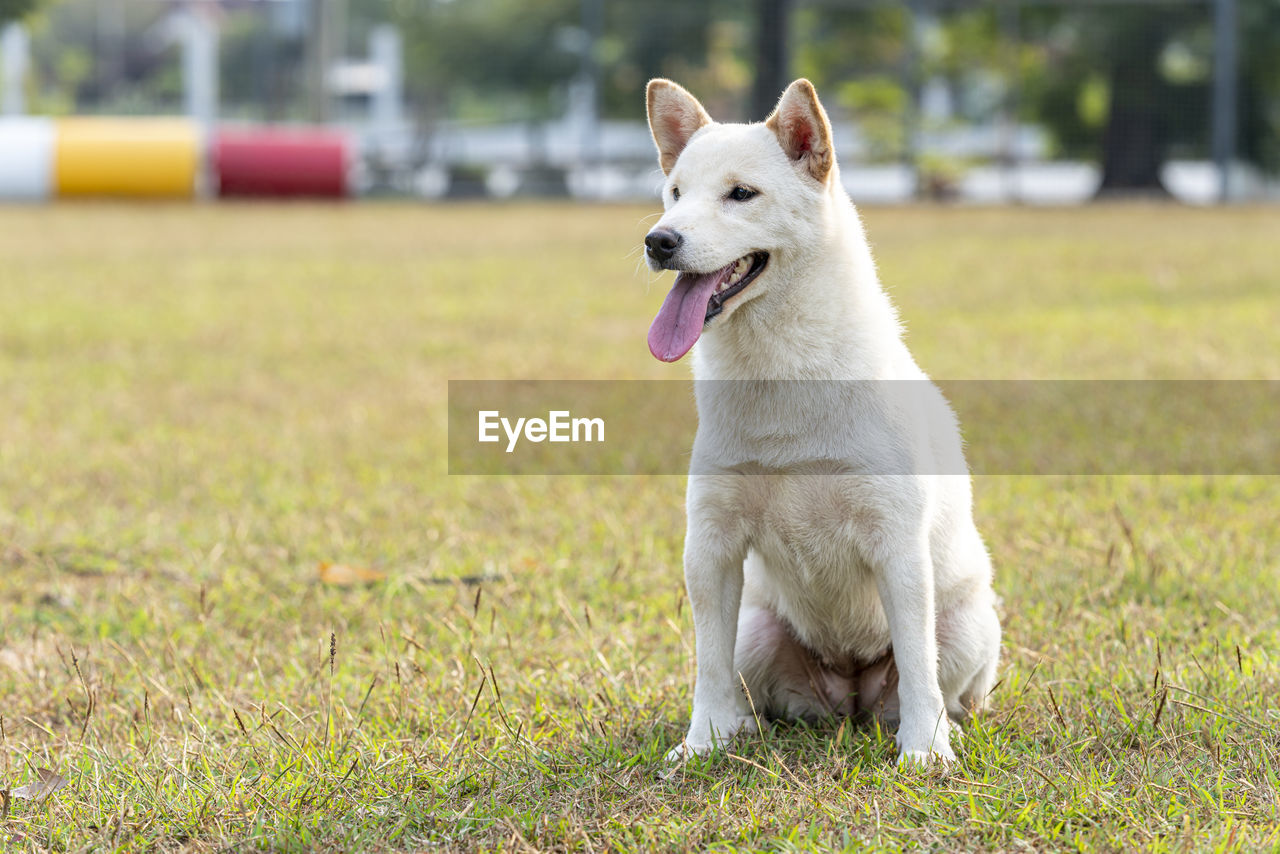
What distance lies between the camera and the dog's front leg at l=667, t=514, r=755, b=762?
2.61 meters

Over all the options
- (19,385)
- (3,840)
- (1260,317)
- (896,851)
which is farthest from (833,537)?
(1260,317)

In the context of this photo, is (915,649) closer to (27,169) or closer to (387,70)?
(27,169)

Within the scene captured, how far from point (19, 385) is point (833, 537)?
17.3ft

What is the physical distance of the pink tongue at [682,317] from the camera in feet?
8.19

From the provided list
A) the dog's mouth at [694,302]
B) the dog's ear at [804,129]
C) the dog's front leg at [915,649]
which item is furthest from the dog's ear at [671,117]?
the dog's front leg at [915,649]

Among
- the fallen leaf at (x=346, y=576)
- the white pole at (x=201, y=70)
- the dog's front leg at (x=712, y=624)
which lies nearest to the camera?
the dog's front leg at (x=712, y=624)

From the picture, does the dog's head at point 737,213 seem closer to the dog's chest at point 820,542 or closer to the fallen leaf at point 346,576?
the dog's chest at point 820,542

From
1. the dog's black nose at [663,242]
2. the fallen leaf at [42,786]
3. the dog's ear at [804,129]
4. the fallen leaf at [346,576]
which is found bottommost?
the fallen leaf at [42,786]

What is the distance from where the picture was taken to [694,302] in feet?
8.31

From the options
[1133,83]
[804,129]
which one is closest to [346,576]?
[804,129]

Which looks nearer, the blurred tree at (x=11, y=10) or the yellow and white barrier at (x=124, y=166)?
the yellow and white barrier at (x=124, y=166)

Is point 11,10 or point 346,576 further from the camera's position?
point 11,10

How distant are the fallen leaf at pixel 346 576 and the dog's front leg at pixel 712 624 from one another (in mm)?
1527

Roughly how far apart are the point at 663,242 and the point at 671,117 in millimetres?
433
